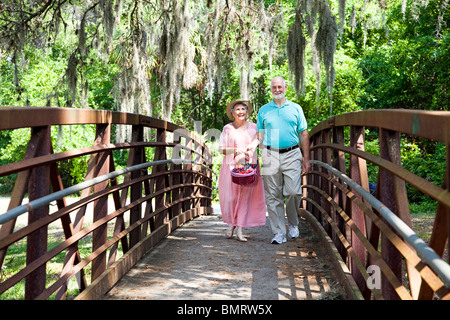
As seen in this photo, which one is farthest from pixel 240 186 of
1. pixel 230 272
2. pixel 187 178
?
pixel 187 178

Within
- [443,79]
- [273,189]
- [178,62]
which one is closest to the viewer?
[273,189]

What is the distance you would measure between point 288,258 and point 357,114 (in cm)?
182

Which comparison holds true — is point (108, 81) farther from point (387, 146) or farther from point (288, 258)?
point (387, 146)

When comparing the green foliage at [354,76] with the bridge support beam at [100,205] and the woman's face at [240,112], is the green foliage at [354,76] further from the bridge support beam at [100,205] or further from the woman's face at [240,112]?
the bridge support beam at [100,205]

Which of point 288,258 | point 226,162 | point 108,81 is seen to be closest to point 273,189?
point 226,162

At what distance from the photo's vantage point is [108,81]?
27094 mm

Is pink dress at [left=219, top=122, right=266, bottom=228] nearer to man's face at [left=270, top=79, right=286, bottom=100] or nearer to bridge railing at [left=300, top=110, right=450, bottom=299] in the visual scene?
man's face at [left=270, top=79, right=286, bottom=100]

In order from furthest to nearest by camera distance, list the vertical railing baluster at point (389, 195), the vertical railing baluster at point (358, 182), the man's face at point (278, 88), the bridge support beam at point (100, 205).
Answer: the man's face at point (278, 88) → the bridge support beam at point (100, 205) → the vertical railing baluster at point (358, 182) → the vertical railing baluster at point (389, 195)

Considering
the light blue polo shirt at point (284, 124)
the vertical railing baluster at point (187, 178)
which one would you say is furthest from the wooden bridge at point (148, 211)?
the vertical railing baluster at point (187, 178)

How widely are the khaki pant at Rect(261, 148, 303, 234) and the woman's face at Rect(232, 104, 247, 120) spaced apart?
1.61 feet

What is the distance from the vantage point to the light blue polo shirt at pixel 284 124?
244 inches

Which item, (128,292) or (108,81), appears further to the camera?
(108,81)

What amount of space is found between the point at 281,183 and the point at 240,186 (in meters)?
0.50

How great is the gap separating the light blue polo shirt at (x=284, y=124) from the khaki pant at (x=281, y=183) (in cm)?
12
